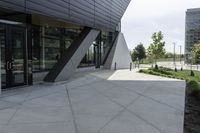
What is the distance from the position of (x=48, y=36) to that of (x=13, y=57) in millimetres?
5960

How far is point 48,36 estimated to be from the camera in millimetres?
17297

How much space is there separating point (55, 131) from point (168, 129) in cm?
280

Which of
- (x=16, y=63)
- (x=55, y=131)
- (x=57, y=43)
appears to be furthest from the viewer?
(x=57, y=43)

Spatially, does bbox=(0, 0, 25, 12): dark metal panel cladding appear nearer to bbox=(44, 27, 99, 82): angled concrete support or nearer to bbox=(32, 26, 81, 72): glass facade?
bbox=(44, 27, 99, 82): angled concrete support

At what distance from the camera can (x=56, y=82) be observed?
13.4 metres

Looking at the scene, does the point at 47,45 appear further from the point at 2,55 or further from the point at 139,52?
the point at 139,52

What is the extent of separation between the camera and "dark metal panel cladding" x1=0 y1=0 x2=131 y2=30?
35.5 ft

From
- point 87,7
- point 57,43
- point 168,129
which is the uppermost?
point 87,7

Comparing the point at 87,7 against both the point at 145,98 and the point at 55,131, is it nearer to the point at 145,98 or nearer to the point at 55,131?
the point at 145,98

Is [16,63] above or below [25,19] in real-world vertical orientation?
below

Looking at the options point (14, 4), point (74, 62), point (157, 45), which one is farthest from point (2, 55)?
point (157, 45)

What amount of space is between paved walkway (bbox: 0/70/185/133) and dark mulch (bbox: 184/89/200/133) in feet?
0.71

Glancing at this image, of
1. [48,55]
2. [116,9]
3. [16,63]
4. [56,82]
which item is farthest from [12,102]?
[116,9]

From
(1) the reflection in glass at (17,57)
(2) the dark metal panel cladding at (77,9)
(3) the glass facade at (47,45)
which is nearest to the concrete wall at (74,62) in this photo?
(2) the dark metal panel cladding at (77,9)
